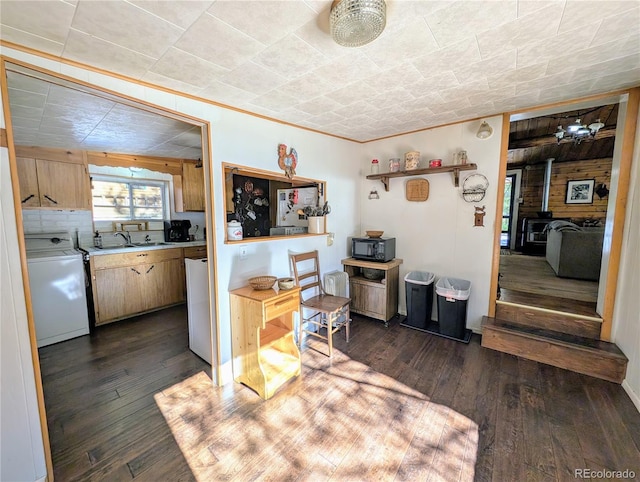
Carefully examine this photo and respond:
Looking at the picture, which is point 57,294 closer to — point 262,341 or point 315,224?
point 262,341

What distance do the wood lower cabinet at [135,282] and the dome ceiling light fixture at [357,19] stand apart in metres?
3.68

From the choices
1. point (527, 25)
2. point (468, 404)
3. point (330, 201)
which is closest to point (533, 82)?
point (527, 25)

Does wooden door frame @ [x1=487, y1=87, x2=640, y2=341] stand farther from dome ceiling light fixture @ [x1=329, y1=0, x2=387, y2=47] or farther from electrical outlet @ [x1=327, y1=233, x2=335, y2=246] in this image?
electrical outlet @ [x1=327, y1=233, x2=335, y2=246]

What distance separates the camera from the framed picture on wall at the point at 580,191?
637 cm

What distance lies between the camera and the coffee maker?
4.21 m

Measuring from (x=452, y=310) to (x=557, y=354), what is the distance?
3.00 feet

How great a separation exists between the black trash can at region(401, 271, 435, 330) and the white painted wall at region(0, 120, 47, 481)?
10.6 ft

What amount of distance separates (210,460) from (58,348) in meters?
2.55

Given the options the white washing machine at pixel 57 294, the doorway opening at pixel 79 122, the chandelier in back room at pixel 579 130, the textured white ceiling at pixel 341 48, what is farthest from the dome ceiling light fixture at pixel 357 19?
Answer: the chandelier in back room at pixel 579 130

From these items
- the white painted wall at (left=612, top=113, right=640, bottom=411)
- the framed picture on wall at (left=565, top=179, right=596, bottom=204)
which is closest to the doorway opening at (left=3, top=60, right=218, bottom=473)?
the white painted wall at (left=612, top=113, right=640, bottom=411)

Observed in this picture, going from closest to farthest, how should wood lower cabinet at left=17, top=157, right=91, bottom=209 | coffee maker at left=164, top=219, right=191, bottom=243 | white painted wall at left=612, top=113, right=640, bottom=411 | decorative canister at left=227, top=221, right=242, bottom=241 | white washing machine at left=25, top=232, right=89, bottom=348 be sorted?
white painted wall at left=612, top=113, right=640, bottom=411 < decorative canister at left=227, top=221, right=242, bottom=241 < white washing machine at left=25, top=232, right=89, bottom=348 < wood lower cabinet at left=17, top=157, right=91, bottom=209 < coffee maker at left=164, top=219, right=191, bottom=243

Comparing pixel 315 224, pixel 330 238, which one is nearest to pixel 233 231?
pixel 315 224

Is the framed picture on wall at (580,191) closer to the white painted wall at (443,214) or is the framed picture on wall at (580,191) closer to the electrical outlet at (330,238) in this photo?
the white painted wall at (443,214)

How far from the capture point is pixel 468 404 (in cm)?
195
